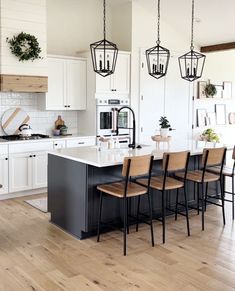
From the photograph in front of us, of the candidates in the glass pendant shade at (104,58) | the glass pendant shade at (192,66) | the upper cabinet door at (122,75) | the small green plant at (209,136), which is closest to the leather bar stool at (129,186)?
the glass pendant shade at (104,58)

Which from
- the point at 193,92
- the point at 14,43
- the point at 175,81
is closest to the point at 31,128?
the point at 14,43

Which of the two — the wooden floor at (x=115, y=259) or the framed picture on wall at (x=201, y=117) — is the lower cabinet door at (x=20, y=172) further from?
the framed picture on wall at (x=201, y=117)

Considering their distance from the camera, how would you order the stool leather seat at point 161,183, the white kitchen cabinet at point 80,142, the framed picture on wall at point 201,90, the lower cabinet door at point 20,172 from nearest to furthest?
the stool leather seat at point 161,183 < the lower cabinet door at point 20,172 < the white kitchen cabinet at point 80,142 < the framed picture on wall at point 201,90

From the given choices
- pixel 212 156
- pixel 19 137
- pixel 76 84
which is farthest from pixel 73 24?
pixel 212 156

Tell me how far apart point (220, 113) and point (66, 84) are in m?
4.17

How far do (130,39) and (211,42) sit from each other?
1963mm

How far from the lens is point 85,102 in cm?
679

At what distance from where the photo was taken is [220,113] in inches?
357

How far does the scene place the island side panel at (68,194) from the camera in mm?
4168

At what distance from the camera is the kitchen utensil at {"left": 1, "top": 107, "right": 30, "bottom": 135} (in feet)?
20.6

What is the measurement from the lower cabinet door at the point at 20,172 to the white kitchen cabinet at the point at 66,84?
1.00 m

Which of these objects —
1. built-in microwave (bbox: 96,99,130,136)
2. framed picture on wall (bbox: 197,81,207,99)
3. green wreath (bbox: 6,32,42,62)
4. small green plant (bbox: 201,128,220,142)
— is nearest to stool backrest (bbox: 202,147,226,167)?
built-in microwave (bbox: 96,99,130,136)

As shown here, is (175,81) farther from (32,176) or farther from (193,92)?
(32,176)

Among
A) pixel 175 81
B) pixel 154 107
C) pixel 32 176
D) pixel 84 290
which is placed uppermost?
pixel 175 81
